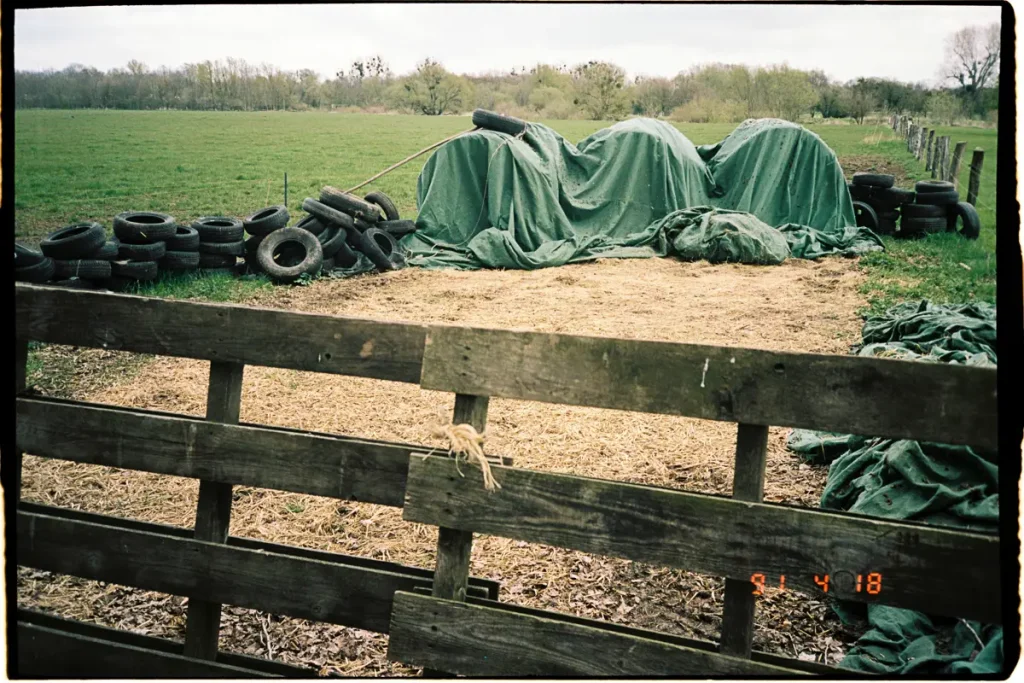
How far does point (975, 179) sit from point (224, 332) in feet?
39.4

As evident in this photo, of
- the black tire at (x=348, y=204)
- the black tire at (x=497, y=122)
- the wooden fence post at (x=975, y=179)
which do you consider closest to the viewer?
the wooden fence post at (x=975, y=179)

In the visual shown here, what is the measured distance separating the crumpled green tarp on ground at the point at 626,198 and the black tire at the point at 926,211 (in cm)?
69

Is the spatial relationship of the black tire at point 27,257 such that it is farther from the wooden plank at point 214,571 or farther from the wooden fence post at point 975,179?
the wooden fence post at point 975,179

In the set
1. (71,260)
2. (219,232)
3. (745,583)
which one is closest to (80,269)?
(71,260)

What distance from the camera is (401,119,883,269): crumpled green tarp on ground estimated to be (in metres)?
11.9

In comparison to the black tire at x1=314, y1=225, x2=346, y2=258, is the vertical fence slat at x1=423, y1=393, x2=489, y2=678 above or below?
below

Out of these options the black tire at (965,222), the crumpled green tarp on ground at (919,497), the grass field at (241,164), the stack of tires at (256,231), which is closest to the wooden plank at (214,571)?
the crumpled green tarp on ground at (919,497)

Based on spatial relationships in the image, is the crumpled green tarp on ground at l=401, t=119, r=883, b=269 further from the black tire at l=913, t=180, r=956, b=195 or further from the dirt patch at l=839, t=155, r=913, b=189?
the dirt patch at l=839, t=155, r=913, b=189

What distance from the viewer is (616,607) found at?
3.91 meters

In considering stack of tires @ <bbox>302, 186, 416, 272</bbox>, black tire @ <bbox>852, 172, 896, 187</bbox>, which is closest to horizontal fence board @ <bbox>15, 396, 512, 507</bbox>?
stack of tires @ <bbox>302, 186, 416, 272</bbox>

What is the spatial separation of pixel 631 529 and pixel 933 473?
2.33m

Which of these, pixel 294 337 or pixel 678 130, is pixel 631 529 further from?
pixel 678 130

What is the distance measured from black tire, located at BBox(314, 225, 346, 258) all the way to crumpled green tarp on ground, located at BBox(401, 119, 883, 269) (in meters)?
1.14

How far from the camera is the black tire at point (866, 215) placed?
12.8 metres
